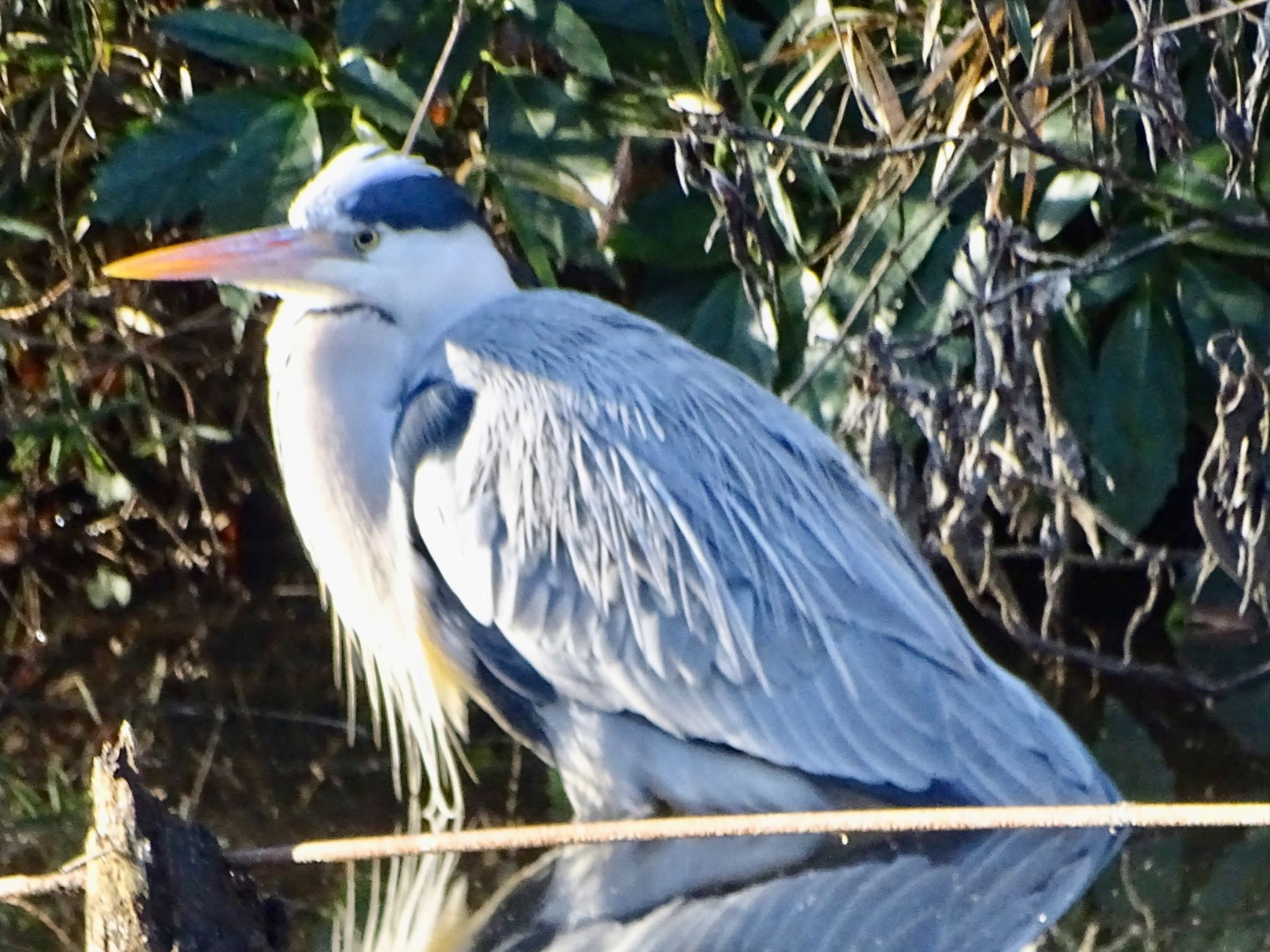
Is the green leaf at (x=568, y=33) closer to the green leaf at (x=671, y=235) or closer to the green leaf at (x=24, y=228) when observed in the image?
the green leaf at (x=671, y=235)

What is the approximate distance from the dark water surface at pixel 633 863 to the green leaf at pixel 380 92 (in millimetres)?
942

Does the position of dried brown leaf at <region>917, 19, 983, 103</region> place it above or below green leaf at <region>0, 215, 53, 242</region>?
above

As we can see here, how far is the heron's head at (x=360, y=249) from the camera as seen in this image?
7.80 feet

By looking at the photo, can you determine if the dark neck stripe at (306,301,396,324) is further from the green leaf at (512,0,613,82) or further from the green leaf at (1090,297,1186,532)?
the green leaf at (1090,297,1186,532)

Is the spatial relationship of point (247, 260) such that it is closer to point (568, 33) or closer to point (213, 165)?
point (213, 165)

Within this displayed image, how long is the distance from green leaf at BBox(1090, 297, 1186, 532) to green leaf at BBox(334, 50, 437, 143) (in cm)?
112

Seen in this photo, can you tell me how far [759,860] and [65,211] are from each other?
2052 mm

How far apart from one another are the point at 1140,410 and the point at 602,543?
0.99 meters

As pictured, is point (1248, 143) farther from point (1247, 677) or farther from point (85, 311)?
point (85, 311)

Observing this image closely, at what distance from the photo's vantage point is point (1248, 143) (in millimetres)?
2395

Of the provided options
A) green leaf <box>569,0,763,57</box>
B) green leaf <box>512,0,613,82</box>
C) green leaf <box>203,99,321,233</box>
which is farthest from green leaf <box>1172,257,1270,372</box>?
green leaf <box>203,99,321,233</box>

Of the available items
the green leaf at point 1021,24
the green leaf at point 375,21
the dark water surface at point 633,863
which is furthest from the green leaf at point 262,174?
the green leaf at point 1021,24

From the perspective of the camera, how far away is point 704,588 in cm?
226

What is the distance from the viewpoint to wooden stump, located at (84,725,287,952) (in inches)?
63.5
